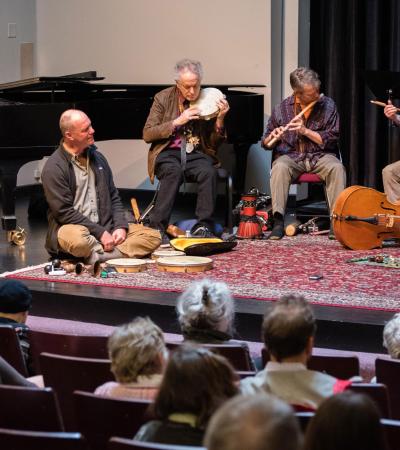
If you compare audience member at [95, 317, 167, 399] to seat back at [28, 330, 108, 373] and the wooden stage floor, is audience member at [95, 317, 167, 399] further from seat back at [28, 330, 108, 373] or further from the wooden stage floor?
the wooden stage floor

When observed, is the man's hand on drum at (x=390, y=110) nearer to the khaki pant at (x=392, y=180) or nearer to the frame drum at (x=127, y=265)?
the khaki pant at (x=392, y=180)

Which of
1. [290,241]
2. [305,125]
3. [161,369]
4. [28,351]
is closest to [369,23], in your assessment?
[305,125]

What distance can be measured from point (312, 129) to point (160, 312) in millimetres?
2430

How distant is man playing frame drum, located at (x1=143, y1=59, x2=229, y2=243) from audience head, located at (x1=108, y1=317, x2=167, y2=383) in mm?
3827

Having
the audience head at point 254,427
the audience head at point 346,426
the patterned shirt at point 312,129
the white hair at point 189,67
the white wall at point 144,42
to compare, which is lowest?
the audience head at point 346,426

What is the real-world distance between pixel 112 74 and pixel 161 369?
683 cm

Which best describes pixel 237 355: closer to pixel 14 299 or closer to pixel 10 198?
pixel 14 299

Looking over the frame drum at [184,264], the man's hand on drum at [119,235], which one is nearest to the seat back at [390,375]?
the frame drum at [184,264]

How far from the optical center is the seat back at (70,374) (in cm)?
290

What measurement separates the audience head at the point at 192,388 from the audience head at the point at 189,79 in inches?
177

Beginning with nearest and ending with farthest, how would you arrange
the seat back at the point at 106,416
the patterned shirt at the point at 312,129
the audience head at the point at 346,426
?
the audience head at the point at 346,426 → the seat back at the point at 106,416 → the patterned shirt at the point at 312,129

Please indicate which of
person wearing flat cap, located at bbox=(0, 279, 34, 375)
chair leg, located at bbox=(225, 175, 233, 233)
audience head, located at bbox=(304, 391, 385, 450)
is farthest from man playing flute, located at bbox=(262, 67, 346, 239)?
audience head, located at bbox=(304, 391, 385, 450)

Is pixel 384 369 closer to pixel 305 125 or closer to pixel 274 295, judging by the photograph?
pixel 274 295

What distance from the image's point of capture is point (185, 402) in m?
2.10
